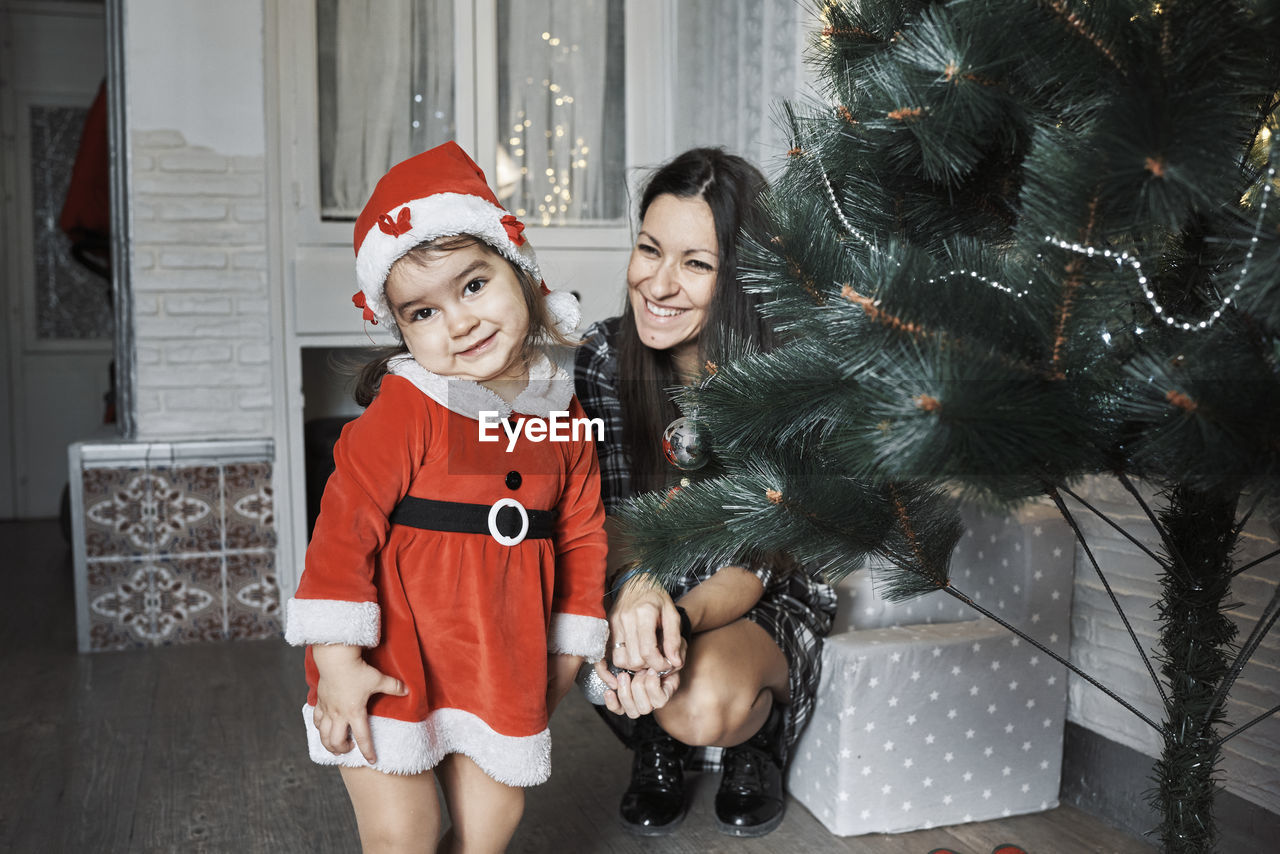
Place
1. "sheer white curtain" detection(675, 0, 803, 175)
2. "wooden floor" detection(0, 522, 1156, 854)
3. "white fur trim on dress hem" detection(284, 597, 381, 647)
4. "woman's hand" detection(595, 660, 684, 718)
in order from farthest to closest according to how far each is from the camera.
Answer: "sheer white curtain" detection(675, 0, 803, 175), "wooden floor" detection(0, 522, 1156, 854), "woman's hand" detection(595, 660, 684, 718), "white fur trim on dress hem" detection(284, 597, 381, 647)

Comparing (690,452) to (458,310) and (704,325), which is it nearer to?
(458,310)

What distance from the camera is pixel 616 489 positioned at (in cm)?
162

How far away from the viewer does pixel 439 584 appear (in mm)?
1118

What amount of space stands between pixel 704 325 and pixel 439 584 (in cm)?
67

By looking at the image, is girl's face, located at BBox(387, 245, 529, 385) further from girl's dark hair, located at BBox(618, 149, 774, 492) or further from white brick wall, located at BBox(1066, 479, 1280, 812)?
white brick wall, located at BBox(1066, 479, 1280, 812)

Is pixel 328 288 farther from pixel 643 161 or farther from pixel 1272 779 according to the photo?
pixel 1272 779

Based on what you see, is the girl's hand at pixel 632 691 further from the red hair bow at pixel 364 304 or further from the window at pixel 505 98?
the window at pixel 505 98

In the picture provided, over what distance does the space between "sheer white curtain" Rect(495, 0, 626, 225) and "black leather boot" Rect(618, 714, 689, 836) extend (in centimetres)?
181

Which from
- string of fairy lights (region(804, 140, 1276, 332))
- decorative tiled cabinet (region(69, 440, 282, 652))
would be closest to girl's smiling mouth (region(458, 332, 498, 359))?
string of fairy lights (region(804, 140, 1276, 332))

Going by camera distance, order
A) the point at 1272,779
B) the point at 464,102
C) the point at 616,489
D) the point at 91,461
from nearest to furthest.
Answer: the point at 1272,779, the point at 616,489, the point at 91,461, the point at 464,102

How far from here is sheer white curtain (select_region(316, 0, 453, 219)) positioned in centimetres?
287

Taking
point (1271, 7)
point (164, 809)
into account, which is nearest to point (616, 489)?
point (164, 809)

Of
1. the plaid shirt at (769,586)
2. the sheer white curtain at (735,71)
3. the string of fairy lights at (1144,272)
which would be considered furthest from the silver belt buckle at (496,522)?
the sheer white curtain at (735,71)

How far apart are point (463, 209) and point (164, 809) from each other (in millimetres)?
1147
